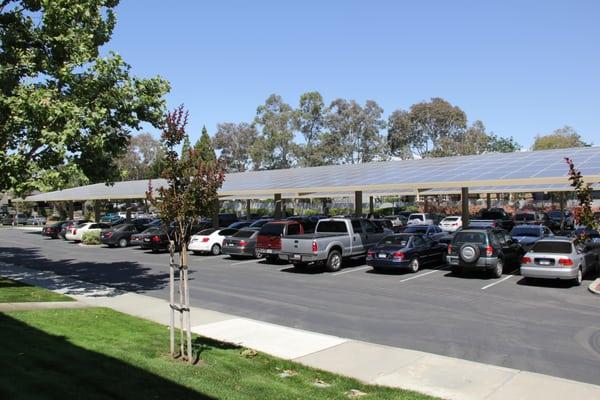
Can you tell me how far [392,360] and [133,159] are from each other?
340 ft

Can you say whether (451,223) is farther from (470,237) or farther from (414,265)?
(470,237)

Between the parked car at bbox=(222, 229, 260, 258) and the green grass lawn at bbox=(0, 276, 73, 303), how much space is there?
9.93 m

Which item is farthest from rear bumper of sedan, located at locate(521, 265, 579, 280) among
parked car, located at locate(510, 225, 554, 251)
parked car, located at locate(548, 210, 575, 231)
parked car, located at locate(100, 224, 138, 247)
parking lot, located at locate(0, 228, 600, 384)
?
parked car, located at locate(100, 224, 138, 247)

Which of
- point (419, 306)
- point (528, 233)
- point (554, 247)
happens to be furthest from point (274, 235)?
point (528, 233)

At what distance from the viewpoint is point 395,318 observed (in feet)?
39.7

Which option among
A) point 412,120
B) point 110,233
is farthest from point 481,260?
point 412,120

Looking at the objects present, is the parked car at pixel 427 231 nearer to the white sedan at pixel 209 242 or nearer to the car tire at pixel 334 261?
the car tire at pixel 334 261

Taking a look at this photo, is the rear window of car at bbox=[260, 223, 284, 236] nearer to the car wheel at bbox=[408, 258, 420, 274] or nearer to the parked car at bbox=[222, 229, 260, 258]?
the parked car at bbox=[222, 229, 260, 258]

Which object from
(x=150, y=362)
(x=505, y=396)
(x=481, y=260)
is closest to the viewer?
(x=505, y=396)

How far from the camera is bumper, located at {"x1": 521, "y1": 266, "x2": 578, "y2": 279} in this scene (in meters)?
15.5

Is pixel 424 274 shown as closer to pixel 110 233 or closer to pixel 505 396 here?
pixel 505 396

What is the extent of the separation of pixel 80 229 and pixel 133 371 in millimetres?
33001

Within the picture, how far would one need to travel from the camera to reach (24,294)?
48.0ft

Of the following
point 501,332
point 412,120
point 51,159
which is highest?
point 412,120
